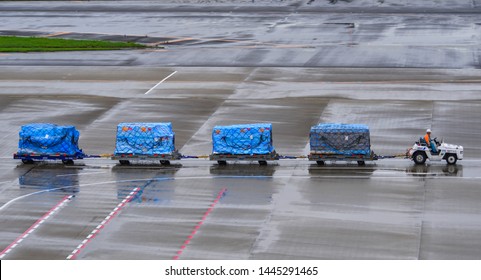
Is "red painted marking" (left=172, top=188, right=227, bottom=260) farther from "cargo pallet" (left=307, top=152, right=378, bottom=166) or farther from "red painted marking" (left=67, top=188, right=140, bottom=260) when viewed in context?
"cargo pallet" (left=307, top=152, right=378, bottom=166)

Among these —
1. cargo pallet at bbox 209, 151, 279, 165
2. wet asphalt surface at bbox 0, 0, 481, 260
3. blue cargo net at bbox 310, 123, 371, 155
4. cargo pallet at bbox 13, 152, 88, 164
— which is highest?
blue cargo net at bbox 310, 123, 371, 155

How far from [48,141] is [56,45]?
2254 inches

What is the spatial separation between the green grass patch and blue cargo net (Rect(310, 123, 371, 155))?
59021 millimetres

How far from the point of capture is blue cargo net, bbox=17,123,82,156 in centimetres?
7506

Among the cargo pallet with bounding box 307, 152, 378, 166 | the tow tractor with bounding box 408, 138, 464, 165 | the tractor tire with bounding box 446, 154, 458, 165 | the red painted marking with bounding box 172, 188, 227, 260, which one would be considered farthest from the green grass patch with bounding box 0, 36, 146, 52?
the red painted marking with bounding box 172, 188, 227, 260

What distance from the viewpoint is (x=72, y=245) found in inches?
2264

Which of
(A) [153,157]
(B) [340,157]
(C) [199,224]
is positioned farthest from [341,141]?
(C) [199,224]

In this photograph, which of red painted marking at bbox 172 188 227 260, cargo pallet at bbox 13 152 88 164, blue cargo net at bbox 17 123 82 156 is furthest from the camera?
blue cargo net at bbox 17 123 82 156

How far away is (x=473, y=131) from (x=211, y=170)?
23084 mm

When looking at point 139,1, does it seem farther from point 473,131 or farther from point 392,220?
point 392,220

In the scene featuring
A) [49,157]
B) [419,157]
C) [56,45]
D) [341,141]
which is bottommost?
[56,45]

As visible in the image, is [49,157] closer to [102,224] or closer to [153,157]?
[153,157]

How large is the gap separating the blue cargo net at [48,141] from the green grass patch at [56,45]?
173ft

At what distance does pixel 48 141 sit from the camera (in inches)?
2958
